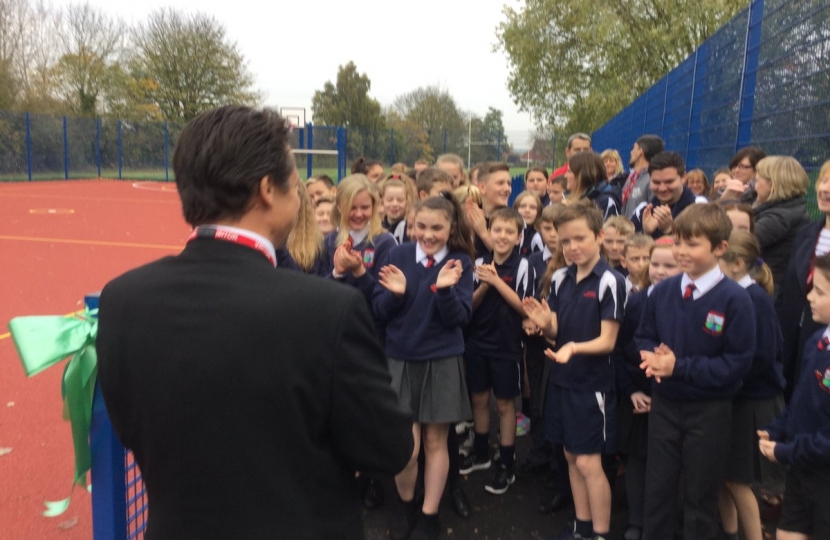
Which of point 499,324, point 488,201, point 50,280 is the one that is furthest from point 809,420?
point 50,280

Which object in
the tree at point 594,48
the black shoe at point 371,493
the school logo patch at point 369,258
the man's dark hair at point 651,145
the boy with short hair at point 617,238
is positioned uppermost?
the tree at point 594,48

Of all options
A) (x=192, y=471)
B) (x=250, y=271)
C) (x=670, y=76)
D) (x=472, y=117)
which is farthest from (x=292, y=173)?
(x=472, y=117)

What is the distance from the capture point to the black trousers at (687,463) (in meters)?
2.86

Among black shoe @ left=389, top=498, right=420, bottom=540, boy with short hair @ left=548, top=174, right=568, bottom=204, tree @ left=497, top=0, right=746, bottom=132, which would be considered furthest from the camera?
tree @ left=497, top=0, right=746, bottom=132

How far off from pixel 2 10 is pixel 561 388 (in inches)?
1574

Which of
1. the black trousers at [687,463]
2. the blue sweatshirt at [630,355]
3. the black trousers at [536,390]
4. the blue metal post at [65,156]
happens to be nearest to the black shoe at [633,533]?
the black trousers at [687,463]

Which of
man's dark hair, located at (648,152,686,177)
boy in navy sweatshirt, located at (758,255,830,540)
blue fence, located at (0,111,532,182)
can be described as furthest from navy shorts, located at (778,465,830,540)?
blue fence, located at (0,111,532,182)

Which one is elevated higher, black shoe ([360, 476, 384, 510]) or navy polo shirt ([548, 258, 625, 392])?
navy polo shirt ([548, 258, 625, 392])

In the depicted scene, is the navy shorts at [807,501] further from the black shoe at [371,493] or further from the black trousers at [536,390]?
the black shoe at [371,493]

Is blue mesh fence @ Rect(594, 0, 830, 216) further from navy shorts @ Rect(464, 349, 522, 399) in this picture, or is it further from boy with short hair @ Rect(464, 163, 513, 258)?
navy shorts @ Rect(464, 349, 522, 399)

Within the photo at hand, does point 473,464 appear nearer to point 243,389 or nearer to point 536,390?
point 536,390

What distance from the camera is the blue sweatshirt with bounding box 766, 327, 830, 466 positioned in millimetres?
2453

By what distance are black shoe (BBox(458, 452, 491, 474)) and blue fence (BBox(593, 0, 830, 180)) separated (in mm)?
3137

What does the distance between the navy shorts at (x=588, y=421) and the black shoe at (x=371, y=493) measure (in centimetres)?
119
